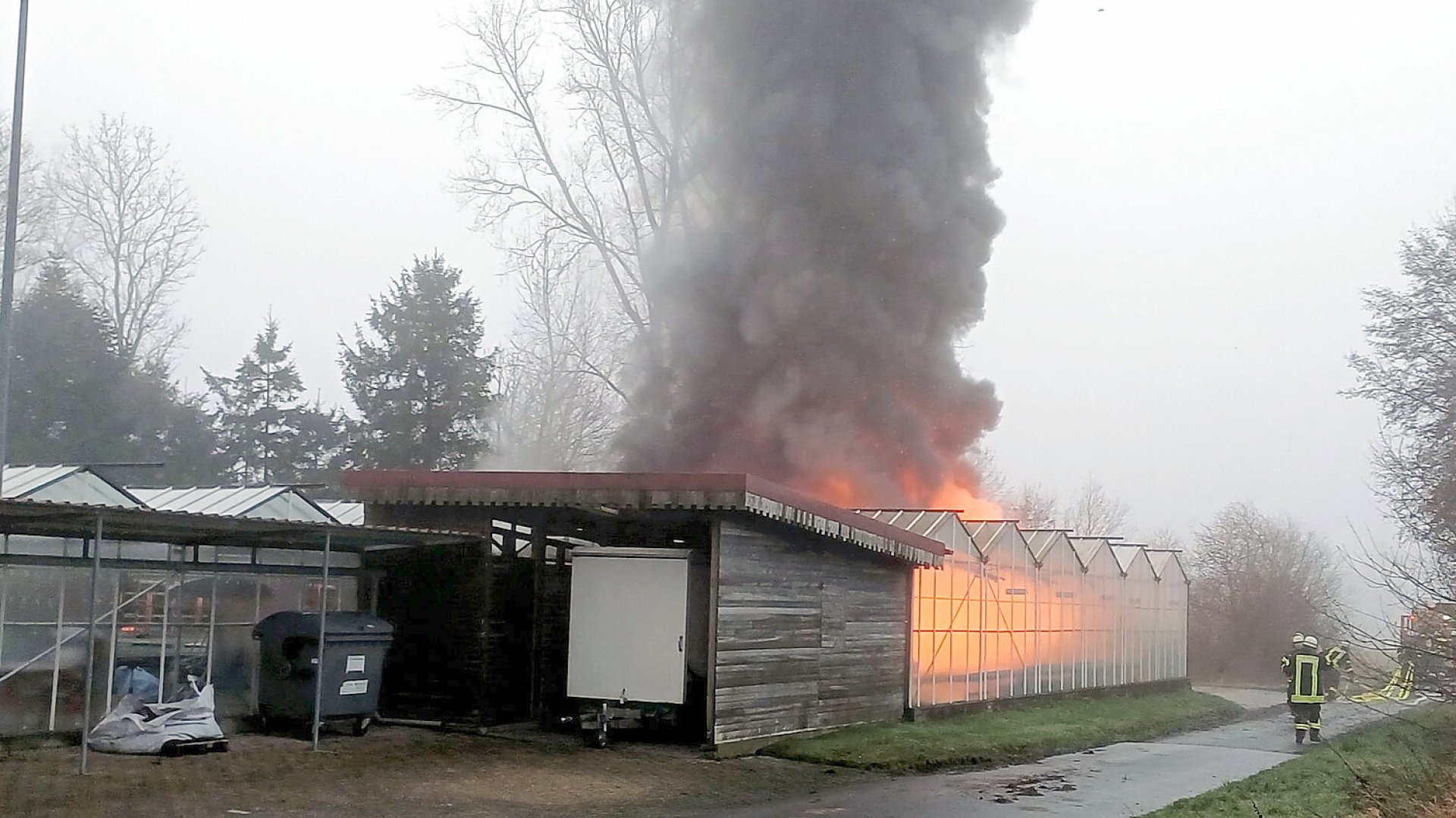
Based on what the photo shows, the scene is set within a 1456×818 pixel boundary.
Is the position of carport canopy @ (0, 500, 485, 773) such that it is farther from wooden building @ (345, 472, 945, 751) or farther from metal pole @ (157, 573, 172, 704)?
wooden building @ (345, 472, 945, 751)

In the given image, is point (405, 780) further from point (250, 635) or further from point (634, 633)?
point (250, 635)

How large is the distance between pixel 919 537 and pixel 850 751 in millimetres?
4203

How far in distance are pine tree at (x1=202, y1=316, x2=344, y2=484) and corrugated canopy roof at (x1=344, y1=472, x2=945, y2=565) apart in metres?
24.9

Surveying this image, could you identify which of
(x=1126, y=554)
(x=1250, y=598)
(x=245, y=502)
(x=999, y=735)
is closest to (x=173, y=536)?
(x=245, y=502)

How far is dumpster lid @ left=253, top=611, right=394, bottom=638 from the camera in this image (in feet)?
48.9

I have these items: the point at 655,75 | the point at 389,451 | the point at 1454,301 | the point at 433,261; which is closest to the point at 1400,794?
the point at 1454,301

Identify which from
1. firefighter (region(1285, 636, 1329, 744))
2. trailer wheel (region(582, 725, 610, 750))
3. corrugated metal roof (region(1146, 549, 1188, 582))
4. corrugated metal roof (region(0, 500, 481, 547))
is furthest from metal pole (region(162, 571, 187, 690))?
corrugated metal roof (region(1146, 549, 1188, 582))

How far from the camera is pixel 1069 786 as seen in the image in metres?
14.0

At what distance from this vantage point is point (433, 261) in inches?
1586

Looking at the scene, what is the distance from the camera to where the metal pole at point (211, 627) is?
15.2m

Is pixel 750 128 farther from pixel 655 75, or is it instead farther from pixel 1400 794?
pixel 1400 794

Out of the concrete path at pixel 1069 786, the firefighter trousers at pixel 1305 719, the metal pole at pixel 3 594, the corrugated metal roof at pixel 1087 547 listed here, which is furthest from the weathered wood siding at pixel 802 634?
the corrugated metal roof at pixel 1087 547

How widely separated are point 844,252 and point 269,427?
2223 cm

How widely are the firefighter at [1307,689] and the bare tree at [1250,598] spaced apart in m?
18.7
